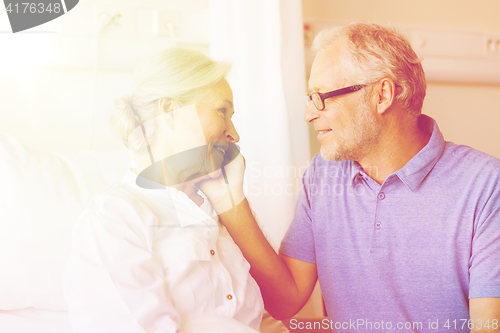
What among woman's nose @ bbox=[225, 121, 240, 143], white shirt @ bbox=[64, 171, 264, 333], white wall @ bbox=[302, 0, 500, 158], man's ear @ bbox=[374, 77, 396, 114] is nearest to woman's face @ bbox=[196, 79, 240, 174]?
woman's nose @ bbox=[225, 121, 240, 143]

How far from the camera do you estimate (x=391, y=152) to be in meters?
1.08

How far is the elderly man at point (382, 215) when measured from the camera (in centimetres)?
95

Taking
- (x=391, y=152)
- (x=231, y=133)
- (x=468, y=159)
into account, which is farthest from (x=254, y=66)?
(x=468, y=159)

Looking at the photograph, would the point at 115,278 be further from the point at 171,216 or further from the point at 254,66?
the point at 254,66

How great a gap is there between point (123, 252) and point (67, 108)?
0.30 metres

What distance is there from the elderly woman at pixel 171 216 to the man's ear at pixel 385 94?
44cm

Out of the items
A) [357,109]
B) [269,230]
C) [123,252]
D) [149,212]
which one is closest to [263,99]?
[357,109]

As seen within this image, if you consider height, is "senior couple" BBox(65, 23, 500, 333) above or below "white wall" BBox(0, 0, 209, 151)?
below

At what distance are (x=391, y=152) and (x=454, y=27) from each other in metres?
0.96

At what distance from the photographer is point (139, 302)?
652 millimetres

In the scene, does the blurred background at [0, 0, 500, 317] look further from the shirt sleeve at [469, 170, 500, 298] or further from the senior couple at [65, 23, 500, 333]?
the shirt sleeve at [469, 170, 500, 298]

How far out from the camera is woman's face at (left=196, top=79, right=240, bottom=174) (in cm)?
78

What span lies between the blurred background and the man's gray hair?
0.57 feet

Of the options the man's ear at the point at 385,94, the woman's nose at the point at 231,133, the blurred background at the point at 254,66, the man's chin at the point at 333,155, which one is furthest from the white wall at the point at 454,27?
the woman's nose at the point at 231,133
